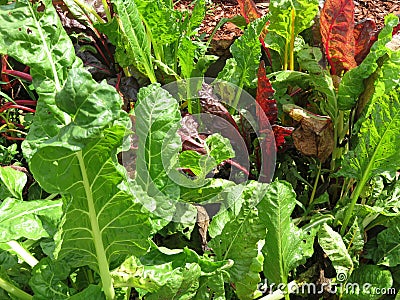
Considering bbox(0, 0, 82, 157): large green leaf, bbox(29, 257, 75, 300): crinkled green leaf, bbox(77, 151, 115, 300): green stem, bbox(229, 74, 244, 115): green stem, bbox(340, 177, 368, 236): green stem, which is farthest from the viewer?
bbox(229, 74, 244, 115): green stem

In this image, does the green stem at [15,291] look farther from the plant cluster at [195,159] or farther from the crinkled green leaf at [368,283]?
the crinkled green leaf at [368,283]

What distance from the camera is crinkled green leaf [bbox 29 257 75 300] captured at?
48.9 inches

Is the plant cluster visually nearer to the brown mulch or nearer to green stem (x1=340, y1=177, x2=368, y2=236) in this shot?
green stem (x1=340, y1=177, x2=368, y2=236)

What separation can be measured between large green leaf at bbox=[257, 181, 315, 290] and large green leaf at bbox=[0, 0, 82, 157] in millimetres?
552

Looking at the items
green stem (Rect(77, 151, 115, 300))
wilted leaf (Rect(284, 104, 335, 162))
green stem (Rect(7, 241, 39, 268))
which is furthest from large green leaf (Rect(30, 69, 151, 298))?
wilted leaf (Rect(284, 104, 335, 162))

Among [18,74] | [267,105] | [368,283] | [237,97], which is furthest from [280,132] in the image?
[18,74]

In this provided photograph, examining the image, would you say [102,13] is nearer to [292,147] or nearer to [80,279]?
[292,147]

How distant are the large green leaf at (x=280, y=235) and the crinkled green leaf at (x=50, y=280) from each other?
476 millimetres

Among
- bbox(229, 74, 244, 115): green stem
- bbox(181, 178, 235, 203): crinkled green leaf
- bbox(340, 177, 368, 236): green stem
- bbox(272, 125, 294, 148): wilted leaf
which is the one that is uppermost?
bbox(229, 74, 244, 115): green stem

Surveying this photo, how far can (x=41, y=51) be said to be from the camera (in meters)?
1.09

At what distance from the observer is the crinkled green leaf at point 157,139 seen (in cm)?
128

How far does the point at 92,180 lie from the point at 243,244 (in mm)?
436

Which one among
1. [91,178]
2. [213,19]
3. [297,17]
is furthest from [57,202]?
[213,19]

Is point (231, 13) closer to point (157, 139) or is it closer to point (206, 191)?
point (206, 191)
